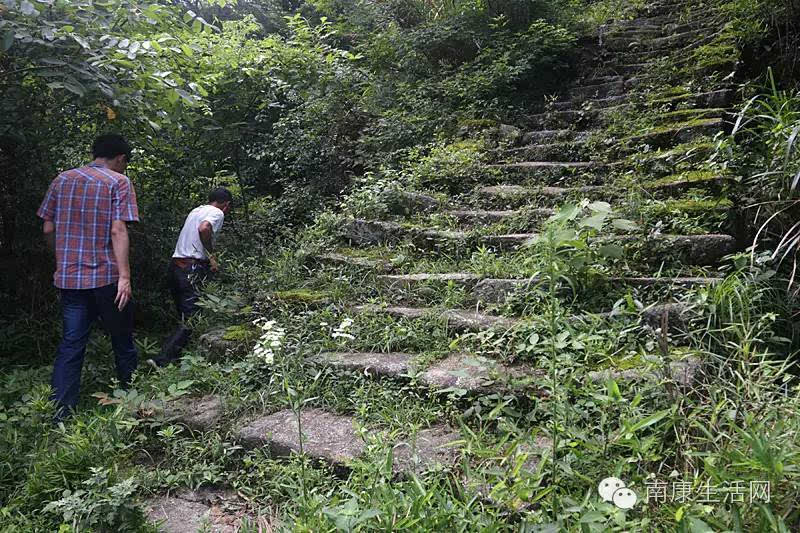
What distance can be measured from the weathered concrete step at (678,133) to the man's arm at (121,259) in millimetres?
4136

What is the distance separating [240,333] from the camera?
12.1ft

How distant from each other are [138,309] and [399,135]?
350 centimetres

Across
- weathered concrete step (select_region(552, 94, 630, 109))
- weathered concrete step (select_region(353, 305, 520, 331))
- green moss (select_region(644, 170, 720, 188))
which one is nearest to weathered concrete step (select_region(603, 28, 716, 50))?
weathered concrete step (select_region(552, 94, 630, 109))

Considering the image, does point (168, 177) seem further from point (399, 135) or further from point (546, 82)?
point (546, 82)

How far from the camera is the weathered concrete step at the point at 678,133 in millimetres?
4238

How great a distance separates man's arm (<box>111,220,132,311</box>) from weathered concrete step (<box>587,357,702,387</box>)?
111 inches

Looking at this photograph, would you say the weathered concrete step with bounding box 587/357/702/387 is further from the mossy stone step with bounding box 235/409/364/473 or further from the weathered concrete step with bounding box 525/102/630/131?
the weathered concrete step with bounding box 525/102/630/131

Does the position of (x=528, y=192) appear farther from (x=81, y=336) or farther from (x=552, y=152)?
(x=81, y=336)

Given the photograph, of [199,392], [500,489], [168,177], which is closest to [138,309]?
[168,177]

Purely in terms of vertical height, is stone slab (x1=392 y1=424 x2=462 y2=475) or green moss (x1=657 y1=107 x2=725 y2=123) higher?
green moss (x1=657 y1=107 x2=725 y2=123)

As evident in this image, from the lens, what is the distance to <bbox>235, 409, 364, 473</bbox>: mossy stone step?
7.84 feet

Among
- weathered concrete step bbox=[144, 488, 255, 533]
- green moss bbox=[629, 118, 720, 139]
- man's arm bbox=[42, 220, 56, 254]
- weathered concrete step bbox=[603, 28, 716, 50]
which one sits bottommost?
weathered concrete step bbox=[144, 488, 255, 533]

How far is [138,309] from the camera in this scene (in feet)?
17.0

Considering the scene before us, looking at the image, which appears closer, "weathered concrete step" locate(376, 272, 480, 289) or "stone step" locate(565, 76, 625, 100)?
"weathered concrete step" locate(376, 272, 480, 289)
